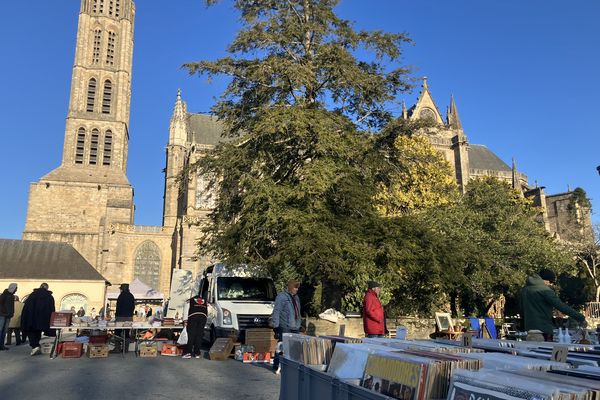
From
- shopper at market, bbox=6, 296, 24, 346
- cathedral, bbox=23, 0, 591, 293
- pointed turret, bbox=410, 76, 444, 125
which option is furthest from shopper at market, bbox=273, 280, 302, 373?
pointed turret, bbox=410, 76, 444, 125

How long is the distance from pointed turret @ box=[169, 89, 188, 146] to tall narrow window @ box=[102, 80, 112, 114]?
8.45 metres

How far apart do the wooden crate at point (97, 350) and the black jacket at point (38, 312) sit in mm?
1690

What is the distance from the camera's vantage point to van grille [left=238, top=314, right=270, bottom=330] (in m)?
11.4

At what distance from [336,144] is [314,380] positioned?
34.2 feet

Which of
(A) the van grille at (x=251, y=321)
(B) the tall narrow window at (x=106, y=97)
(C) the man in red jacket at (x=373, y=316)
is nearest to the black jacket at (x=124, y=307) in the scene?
(A) the van grille at (x=251, y=321)

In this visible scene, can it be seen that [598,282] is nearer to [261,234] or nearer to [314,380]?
[261,234]

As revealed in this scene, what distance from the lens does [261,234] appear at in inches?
526

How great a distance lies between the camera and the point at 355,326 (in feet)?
45.1

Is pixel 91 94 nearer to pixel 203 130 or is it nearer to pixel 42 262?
pixel 203 130

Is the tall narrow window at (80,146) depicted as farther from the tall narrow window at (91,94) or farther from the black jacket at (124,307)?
the black jacket at (124,307)

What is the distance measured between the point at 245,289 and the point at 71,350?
4.41 m

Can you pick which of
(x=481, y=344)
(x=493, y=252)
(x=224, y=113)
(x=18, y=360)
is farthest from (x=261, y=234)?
(x=493, y=252)

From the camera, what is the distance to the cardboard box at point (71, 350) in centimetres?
1089

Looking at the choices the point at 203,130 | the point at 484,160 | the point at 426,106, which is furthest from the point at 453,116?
the point at 203,130
